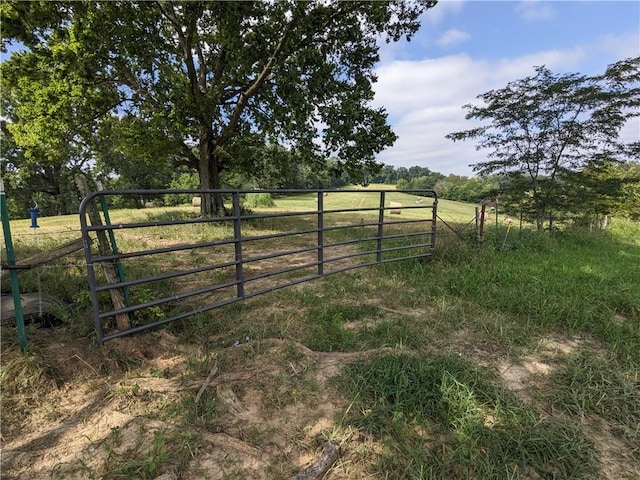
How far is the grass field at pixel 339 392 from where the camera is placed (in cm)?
173

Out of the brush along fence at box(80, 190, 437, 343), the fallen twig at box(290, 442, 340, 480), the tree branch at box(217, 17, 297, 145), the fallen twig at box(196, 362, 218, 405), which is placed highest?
the tree branch at box(217, 17, 297, 145)

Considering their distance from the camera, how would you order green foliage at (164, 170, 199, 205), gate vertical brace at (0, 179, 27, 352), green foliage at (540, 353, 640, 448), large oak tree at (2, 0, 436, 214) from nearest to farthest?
green foliage at (540, 353, 640, 448) < gate vertical brace at (0, 179, 27, 352) < large oak tree at (2, 0, 436, 214) < green foliage at (164, 170, 199, 205)

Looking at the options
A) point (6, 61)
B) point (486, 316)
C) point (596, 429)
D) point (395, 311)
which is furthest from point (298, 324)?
point (6, 61)

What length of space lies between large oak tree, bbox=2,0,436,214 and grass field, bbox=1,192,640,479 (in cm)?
740

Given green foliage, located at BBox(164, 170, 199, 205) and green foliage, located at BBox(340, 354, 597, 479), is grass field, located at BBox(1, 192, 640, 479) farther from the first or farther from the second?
green foliage, located at BBox(164, 170, 199, 205)

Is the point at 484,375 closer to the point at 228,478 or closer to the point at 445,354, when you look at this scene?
the point at 445,354

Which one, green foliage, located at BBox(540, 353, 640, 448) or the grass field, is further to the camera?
green foliage, located at BBox(540, 353, 640, 448)

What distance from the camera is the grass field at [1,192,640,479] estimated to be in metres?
1.73

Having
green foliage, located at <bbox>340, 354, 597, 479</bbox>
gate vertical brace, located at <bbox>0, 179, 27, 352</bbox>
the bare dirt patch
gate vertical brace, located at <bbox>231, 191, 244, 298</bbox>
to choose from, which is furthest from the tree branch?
green foliage, located at <bbox>340, 354, 597, 479</bbox>

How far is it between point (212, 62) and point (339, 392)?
40.4 ft

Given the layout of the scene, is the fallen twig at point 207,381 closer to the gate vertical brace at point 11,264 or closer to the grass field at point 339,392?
the grass field at point 339,392

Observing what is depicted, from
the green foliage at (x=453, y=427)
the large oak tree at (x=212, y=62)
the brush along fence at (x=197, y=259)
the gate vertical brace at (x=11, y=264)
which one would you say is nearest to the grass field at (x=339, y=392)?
the green foliage at (x=453, y=427)

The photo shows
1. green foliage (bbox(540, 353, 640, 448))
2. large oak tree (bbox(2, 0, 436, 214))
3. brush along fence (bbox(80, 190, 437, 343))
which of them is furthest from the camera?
large oak tree (bbox(2, 0, 436, 214))

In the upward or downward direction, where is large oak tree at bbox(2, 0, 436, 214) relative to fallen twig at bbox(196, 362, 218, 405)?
upward
